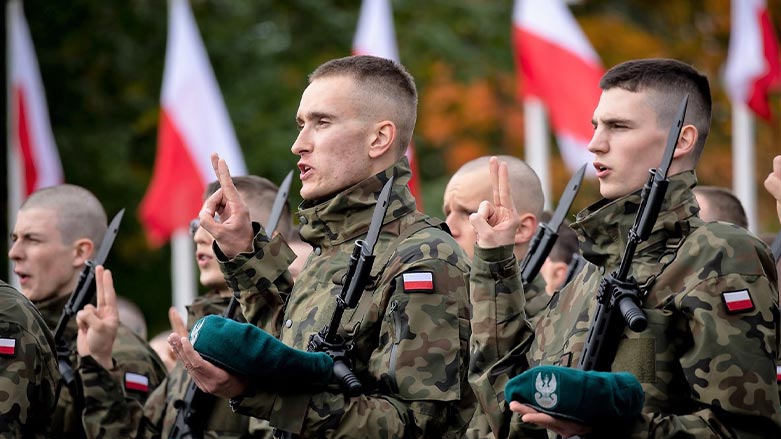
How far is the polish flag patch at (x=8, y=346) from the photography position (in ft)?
16.8

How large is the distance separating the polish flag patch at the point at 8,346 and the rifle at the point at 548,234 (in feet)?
7.74

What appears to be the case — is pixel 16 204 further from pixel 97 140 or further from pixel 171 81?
pixel 97 140

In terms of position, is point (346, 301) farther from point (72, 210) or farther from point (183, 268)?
point (183, 268)

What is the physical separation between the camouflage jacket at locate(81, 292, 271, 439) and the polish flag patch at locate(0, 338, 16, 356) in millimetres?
1226

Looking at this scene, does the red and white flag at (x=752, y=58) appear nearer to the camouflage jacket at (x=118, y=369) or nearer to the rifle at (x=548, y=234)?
the rifle at (x=548, y=234)

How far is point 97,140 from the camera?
18.6 metres

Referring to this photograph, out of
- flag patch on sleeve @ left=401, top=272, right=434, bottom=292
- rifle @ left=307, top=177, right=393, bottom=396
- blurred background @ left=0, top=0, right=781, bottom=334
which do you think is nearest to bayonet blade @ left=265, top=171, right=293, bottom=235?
rifle @ left=307, top=177, right=393, bottom=396

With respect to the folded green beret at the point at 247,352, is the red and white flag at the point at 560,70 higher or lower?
lower

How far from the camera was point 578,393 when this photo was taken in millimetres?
3723

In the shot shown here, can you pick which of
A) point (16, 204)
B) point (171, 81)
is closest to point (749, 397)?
point (171, 81)

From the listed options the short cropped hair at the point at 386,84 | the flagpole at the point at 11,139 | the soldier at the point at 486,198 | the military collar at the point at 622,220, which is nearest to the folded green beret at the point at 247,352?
the military collar at the point at 622,220

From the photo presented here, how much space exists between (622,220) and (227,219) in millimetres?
1564

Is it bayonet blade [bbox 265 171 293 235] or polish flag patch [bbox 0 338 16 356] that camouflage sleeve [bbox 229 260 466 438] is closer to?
polish flag patch [bbox 0 338 16 356]

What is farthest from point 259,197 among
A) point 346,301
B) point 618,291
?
point 618,291
